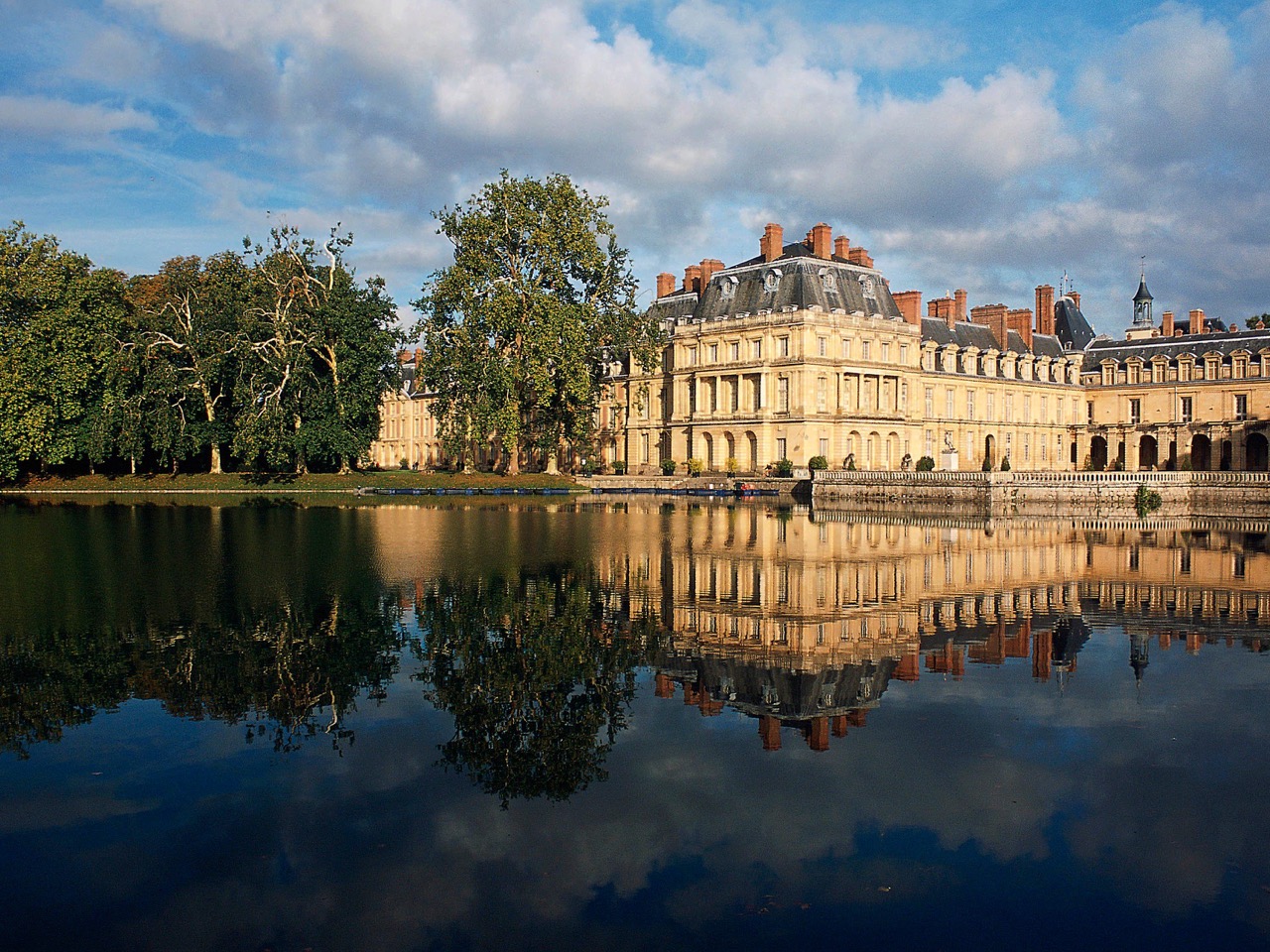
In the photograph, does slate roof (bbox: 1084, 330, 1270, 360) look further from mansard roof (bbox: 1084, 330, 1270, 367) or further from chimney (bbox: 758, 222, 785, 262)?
chimney (bbox: 758, 222, 785, 262)

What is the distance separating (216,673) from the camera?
1073cm

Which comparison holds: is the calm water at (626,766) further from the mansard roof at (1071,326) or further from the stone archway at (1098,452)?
the mansard roof at (1071,326)

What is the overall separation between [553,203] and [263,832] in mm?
48378

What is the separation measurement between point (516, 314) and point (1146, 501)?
29901 millimetres

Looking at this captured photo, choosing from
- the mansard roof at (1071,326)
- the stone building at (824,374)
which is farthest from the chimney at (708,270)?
the mansard roof at (1071,326)

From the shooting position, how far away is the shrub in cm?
3862

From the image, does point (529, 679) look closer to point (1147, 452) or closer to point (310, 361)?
point (310, 361)

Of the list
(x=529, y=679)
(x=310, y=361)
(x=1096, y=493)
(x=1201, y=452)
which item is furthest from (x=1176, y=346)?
(x=529, y=679)

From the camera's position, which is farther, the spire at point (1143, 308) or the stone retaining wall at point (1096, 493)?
the spire at point (1143, 308)

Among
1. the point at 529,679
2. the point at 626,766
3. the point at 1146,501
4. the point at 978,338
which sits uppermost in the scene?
the point at 978,338

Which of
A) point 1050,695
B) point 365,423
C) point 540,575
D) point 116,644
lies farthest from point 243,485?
point 1050,695

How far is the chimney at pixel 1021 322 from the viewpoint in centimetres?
7644

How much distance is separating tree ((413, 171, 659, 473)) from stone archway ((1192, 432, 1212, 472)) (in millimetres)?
42542

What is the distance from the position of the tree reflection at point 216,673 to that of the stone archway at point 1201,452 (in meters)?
71.2
